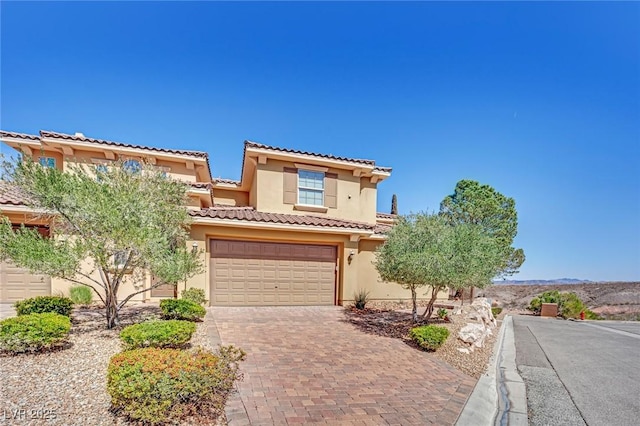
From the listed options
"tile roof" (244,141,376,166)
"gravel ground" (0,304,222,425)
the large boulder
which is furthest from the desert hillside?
"gravel ground" (0,304,222,425)

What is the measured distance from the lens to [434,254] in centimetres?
829

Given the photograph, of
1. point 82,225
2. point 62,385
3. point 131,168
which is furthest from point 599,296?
point 82,225

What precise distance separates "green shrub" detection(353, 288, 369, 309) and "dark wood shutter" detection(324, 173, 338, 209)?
4346 millimetres

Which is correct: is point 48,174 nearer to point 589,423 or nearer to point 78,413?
point 78,413

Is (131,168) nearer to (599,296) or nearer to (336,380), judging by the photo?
(336,380)

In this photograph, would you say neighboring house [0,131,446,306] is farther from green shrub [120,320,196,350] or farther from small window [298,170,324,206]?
green shrub [120,320,196,350]

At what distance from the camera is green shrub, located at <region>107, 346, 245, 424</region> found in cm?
330

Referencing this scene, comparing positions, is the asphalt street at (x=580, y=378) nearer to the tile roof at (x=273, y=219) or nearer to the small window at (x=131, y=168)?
the tile roof at (x=273, y=219)

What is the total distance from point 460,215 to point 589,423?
14880 mm

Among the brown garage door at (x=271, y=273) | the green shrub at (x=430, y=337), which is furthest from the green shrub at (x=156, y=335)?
the brown garage door at (x=271, y=273)

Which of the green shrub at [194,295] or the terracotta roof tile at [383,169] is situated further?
the terracotta roof tile at [383,169]

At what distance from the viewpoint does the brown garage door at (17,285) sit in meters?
10.4

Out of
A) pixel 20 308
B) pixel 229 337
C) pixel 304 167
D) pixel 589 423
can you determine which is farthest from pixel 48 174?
pixel 589 423

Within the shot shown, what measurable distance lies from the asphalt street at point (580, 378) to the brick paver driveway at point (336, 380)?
1318 mm
